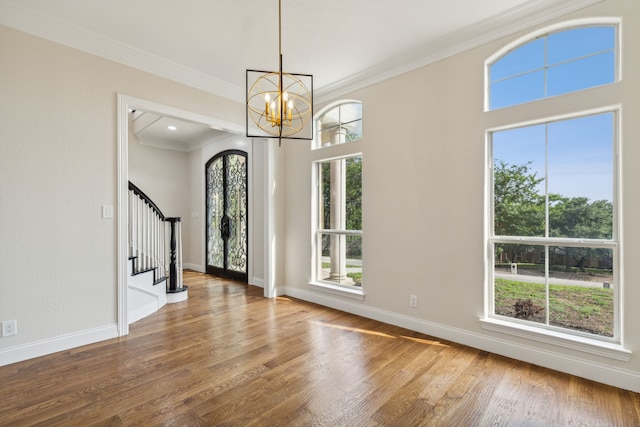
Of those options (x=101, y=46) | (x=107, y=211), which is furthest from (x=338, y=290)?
(x=101, y=46)

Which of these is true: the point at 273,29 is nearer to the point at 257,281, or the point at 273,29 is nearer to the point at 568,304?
the point at 568,304

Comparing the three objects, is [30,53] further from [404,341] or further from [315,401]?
[404,341]

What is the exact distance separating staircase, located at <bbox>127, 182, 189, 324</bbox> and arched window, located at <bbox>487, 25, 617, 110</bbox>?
13.8ft

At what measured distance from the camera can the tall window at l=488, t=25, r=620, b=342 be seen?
235cm

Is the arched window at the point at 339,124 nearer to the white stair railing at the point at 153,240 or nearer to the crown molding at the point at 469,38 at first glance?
the crown molding at the point at 469,38

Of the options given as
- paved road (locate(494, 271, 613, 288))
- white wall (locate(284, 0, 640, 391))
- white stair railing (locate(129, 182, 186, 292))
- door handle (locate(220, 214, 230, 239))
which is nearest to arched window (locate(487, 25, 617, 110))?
white wall (locate(284, 0, 640, 391))

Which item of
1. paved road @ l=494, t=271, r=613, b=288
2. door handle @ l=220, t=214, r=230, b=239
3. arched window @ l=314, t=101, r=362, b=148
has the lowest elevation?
paved road @ l=494, t=271, r=613, b=288

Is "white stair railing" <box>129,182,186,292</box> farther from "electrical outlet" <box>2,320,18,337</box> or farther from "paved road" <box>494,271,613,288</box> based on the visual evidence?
"paved road" <box>494,271,613,288</box>

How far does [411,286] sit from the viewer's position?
11.0ft

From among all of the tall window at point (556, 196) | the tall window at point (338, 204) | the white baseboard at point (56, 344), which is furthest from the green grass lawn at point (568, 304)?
the white baseboard at point (56, 344)

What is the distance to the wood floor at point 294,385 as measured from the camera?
1895mm

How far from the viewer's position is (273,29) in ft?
9.37

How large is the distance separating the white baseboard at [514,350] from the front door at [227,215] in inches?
109

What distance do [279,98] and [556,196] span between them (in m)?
2.40
